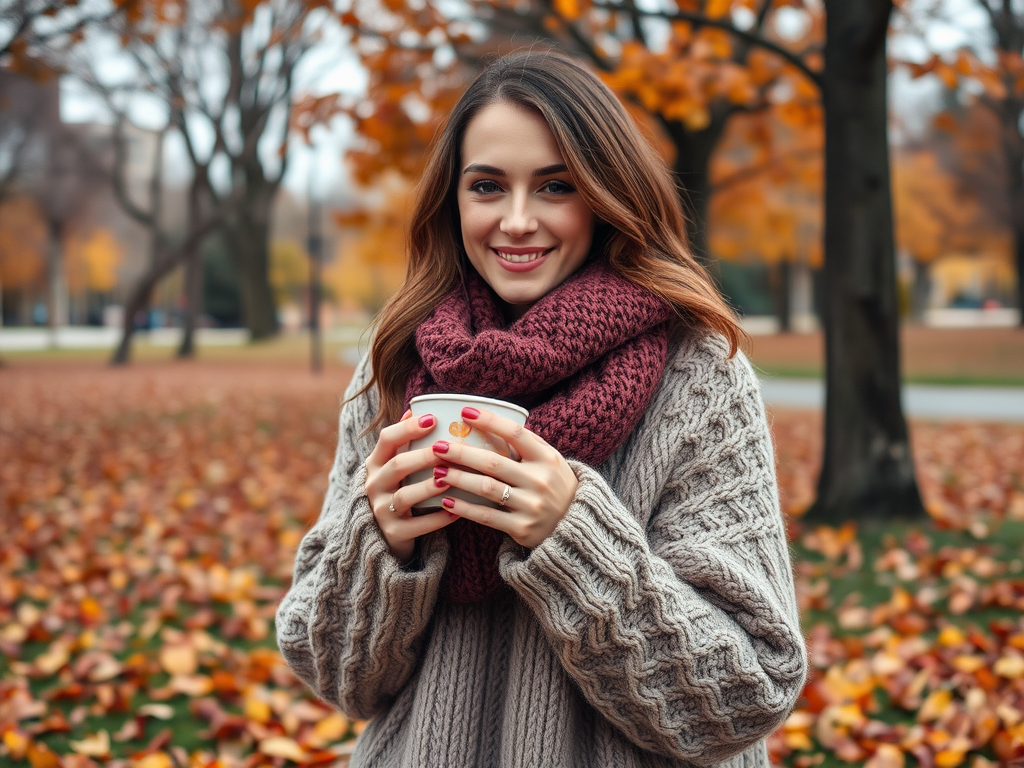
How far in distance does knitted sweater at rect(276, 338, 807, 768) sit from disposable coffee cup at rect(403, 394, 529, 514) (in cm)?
14

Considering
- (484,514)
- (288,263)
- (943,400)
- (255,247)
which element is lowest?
(943,400)

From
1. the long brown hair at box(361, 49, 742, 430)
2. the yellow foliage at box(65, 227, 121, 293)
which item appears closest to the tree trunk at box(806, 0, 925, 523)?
the long brown hair at box(361, 49, 742, 430)

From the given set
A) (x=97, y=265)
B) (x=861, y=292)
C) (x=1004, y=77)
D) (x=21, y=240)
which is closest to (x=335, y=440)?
(x=861, y=292)

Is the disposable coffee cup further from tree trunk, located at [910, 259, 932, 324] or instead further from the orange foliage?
tree trunk, located at [910, 259, 932, 324]

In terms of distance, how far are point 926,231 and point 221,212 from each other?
23.0m

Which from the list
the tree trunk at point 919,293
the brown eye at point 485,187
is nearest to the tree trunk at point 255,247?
the brown eye at point 485,187

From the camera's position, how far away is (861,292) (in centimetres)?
542

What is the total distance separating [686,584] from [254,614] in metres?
3.46

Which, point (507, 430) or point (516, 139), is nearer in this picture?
point (507, 430)

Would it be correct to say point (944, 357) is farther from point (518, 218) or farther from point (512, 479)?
point (512, 479)

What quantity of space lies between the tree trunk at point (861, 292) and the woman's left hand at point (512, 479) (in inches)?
178

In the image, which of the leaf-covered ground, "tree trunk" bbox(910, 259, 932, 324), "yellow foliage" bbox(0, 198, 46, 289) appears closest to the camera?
the leaf-covered ground

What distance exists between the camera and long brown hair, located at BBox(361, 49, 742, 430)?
166cm

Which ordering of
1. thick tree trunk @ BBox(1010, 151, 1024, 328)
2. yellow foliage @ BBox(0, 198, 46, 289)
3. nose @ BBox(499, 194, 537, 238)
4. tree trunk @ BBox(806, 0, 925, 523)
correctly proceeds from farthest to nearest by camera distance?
1. yellow foliage @ BBox(0, 198, 46, 289)
2. thick tree trunk @ BBox(1010, 151, 1024, 328)
3. tree trunk @ BBox(806, 0, 925, 523)
4. nose @ BBox(499, 194, 537, 238)
